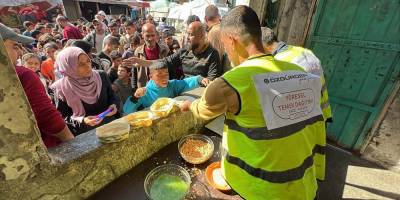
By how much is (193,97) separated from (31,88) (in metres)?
1.60

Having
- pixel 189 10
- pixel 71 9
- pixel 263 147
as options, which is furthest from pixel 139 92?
pixel 71 9

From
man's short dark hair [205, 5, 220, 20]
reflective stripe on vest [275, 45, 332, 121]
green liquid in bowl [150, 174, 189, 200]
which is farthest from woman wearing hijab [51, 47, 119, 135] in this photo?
man's short dark hair [205, 5, 220, 20]

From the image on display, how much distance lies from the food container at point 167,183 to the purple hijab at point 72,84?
1.42m

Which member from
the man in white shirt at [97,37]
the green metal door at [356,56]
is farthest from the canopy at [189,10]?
the green metal door at [356,56]

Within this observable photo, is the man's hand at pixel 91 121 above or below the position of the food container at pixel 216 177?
above

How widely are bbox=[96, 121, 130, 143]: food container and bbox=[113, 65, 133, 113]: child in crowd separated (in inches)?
79.6

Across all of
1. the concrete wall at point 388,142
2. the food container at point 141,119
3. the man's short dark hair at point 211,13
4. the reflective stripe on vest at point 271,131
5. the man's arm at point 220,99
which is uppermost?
the man's short dark hair at point 211,13

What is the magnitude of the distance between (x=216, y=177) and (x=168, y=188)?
452mm

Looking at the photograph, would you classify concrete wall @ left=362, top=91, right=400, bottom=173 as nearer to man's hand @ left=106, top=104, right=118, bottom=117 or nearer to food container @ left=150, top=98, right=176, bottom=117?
food container @ left=150, top=98, right=176, bottom=117

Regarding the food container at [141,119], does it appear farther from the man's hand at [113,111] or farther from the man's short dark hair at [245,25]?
the man's short dark hair at [245,25]

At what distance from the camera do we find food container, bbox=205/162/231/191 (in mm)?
1804

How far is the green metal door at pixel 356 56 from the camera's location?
3.11 m

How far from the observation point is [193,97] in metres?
2.61

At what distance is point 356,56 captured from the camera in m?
3.43
